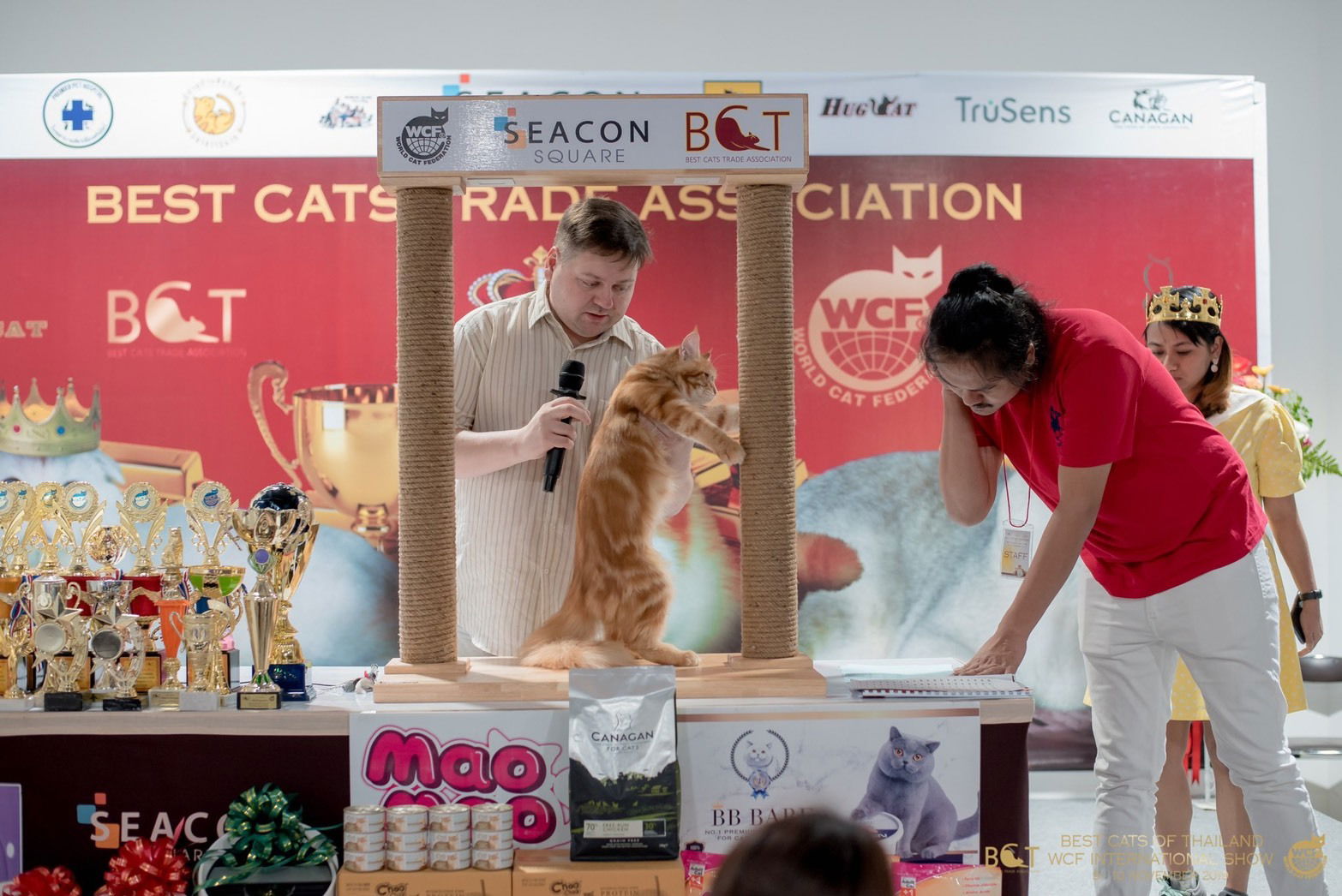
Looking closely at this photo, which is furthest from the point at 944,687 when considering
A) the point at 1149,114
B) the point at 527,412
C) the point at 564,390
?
the point at 1149,114

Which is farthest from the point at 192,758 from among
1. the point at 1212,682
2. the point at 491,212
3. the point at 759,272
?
the point at 491,212

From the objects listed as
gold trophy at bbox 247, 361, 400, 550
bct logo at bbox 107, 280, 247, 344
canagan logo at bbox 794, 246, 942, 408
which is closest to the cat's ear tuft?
canagan logo at bbox 794, 246, 942, 408

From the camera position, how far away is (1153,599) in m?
2.12

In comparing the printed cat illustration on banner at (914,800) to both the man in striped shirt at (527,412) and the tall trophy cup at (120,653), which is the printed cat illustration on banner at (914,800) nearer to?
the man in striped shirt at (527,412)

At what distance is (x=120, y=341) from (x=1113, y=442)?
147 inches

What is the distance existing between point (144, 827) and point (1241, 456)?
2.73 meters

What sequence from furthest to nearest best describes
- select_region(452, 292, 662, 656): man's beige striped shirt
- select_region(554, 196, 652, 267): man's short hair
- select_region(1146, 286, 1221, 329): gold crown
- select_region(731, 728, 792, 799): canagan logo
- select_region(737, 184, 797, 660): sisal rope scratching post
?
select_region(1146, 286, 1221, 329): gold crown → select_region(452, 292, 662, 656): man's beige striped shirt → select_region(554, 196, 652, 267): man's short hair → select_region(737, 184, 797, 660): sisal rope scratching post → select_region(731, 728, 792, 799): canagan logo

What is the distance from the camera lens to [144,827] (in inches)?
75.8

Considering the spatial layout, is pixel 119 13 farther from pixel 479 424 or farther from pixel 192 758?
pixel 192 758

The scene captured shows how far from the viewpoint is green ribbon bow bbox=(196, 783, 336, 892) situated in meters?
1.82

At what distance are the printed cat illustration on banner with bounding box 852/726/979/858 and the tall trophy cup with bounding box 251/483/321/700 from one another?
3.29ft

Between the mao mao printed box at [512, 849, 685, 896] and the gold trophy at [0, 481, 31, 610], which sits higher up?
the gold trophy at [0, 481, 31, 610]

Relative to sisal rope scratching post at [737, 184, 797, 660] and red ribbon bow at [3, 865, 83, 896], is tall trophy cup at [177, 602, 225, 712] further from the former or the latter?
sisal rope scratching post at [737, 184, 797, 660]

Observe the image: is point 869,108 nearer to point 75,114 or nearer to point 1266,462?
point 1266,462
